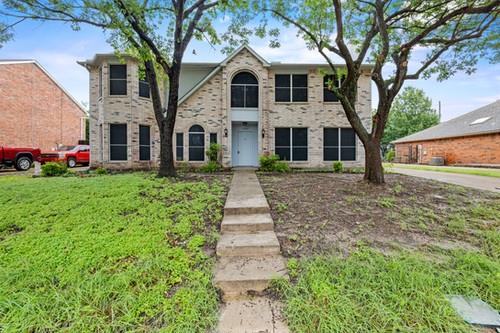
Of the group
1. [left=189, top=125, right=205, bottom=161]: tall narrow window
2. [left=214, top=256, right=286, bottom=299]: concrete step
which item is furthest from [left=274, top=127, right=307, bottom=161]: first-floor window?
[left=214, top=256, right=286, bottom=299]: concrete step

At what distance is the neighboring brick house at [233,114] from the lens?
1209cm

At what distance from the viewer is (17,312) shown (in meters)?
2.30

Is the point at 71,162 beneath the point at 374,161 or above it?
beneath

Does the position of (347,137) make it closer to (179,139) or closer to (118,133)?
(179,139)

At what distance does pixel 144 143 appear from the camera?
1266cm

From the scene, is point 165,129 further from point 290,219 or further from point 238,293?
point 238,293

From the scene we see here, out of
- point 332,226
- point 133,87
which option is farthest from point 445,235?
point 133,87

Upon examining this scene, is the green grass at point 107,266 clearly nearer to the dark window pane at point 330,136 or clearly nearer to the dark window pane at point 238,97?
the dark window pane at point 238,97

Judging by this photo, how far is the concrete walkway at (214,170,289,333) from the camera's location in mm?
2264

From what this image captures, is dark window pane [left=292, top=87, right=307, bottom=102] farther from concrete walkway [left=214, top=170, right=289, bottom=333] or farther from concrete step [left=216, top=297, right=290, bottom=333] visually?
concrete step [left=216, top=297, right=290, bottom=333]

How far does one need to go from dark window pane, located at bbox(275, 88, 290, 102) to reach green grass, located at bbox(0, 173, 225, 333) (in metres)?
9.69

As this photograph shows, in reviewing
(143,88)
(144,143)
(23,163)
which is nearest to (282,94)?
(143,88)

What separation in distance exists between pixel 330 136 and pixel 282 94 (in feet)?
12.1

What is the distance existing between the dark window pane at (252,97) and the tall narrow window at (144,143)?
581 centimetres
